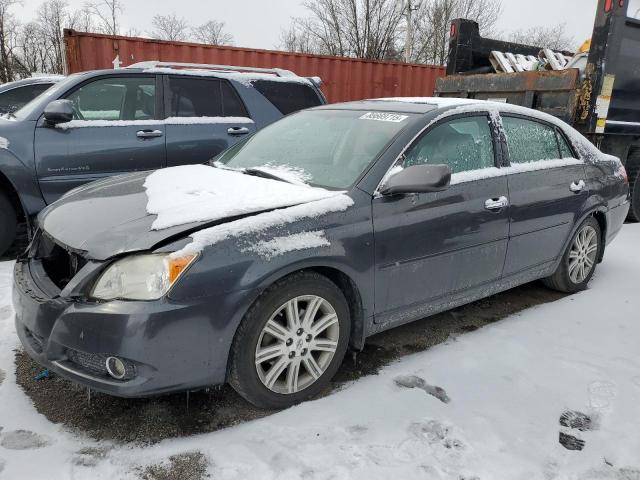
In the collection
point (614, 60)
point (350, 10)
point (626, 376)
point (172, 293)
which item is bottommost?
point (626, 376)

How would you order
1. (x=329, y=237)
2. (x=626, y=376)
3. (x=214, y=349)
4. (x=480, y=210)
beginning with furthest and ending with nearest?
(x=480, y=210), (x=626, y=376), (x=329, y=237), (x=214, y=349)

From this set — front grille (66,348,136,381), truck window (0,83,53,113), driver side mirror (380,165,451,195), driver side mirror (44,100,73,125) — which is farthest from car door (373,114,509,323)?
truck window (0,83,53,113)

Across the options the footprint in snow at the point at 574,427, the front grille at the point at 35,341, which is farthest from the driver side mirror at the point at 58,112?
the footprint in snow at the point at 574,427

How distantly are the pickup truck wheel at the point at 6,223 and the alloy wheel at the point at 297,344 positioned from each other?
133 inches

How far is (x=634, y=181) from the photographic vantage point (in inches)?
276

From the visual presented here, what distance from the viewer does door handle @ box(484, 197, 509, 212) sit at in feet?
10.9

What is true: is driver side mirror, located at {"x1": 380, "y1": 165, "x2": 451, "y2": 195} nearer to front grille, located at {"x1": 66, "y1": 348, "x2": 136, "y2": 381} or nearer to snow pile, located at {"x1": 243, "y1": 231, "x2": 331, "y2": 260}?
snow pile, located at {"x1": 243, "y1": 231, "x2": 331, "y2": 260}

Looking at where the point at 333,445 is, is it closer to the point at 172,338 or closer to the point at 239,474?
the point at 239,474

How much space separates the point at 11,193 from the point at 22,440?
325 cm

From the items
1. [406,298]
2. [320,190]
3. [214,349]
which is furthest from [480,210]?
[214,349]

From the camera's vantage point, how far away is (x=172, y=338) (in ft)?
7.18

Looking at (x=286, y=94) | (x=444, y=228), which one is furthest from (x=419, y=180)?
(x=286, y=94)

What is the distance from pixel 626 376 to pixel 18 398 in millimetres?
3227

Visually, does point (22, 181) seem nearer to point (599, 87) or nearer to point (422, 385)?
point (422, 385)
